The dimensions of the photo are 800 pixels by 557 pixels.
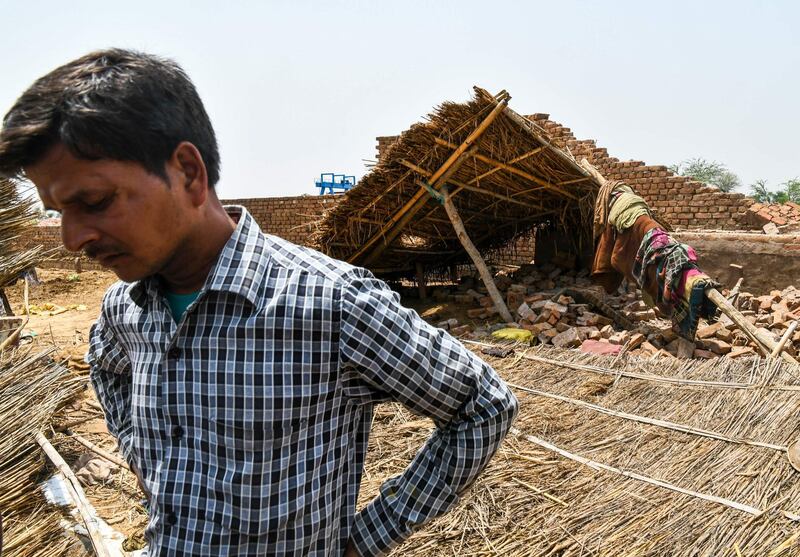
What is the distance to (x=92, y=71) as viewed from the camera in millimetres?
918

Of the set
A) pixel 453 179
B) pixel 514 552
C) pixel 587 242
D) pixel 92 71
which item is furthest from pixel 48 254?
pixel 587 242

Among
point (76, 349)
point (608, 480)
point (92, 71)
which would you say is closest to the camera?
point (92, 71)

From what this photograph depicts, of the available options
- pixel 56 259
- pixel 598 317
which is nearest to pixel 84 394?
pixel 598 317

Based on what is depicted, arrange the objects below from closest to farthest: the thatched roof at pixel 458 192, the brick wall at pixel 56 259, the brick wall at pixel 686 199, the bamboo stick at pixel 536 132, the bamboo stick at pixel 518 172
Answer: the bamboo stick at pixel 536 132 < the thatched roof at pixel 458 192 < the bamboo stick at pixel 518 172 < the brick wall at pixel 686 199 < the brick wall at pixel 56 259

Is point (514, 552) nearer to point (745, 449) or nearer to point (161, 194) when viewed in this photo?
point (745, 449)

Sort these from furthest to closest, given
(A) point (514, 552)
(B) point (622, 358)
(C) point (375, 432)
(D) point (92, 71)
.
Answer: (B) point (622, 358)
(C) point (375, 432)
(A) point (514, 552)
(D) point (92, 71)

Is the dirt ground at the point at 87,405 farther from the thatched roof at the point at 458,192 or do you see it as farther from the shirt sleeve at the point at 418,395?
the shirt sleeve at the point at 418,395

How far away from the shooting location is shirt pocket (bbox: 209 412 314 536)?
98cm

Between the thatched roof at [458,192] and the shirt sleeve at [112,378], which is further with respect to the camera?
the thatched roof at [458,192]

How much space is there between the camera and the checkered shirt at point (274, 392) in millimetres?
984

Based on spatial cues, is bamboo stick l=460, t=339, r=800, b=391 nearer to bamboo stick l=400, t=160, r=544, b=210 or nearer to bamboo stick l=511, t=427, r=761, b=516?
bamboo stick l=511, t=427, r=761, b=516

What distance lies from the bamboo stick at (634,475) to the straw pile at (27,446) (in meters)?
2.71

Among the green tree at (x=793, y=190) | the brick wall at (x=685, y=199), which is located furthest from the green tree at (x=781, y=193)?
the brick wall at (x=685, y=199)

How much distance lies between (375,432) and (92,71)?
12.0ft
